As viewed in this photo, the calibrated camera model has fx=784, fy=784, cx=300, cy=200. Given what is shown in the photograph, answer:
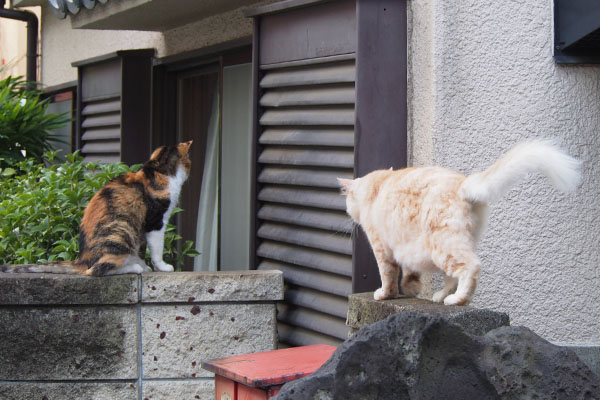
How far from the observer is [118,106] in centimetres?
761

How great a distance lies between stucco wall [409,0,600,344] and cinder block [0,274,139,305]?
6.53ft

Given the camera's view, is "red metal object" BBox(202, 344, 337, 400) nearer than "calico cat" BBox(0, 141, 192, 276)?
Yes

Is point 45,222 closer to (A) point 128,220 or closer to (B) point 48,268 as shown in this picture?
(B) point 48,268

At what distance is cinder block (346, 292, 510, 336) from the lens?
3.19m

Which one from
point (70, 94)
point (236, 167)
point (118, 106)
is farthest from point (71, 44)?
point (236, 167)

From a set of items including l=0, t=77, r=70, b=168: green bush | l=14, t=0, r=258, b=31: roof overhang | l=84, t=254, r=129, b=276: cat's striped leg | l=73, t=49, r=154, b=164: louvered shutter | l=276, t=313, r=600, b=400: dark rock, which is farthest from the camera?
l=0, t=77, r=70, b=168: green bush

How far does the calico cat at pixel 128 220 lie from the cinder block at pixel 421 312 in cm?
152

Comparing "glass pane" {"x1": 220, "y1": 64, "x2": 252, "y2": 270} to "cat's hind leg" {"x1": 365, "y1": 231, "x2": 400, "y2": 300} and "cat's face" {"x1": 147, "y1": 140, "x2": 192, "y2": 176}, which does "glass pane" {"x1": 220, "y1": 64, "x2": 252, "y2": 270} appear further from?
"cat's hind leg" {"x1": 365, "y1": 231, "x2": 400, "y2": 300}

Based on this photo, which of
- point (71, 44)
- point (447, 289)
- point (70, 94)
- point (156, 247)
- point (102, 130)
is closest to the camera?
point (447, 289)

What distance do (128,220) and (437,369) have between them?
2.73 meters

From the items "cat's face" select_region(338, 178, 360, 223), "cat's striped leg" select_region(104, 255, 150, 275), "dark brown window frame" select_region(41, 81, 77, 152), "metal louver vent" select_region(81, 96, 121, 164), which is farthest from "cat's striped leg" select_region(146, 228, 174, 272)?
"dark brown window frame" select_region(41, 81, 77, 152)

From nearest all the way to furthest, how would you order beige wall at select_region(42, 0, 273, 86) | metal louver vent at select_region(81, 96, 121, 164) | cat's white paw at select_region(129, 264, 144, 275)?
→ cat's white paw at select_region(129, 264, 144, 275) → beige wall at select_region(42, 0, 273, 86) → metal louver vent at select_region(81, 96, 121, 164)

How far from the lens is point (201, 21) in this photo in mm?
7105

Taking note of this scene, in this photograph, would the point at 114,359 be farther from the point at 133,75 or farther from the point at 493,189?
the point at 133,75
